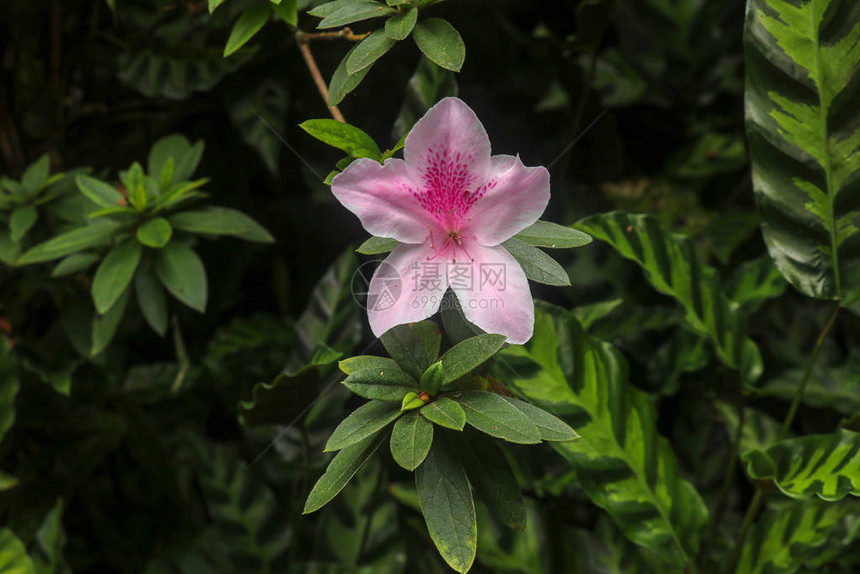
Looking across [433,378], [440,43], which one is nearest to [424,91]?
[440,43]

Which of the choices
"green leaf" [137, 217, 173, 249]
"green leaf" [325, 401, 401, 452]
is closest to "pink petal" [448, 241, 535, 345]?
"green leaf" [325, 401, 401, 452]

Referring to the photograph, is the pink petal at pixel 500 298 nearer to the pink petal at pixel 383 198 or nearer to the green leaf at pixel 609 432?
the pink petal at pixel 383 198

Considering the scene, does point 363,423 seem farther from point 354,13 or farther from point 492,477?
point 354,13

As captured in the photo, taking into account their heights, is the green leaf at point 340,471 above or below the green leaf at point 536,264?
below

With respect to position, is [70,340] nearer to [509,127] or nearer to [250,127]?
[250,127]

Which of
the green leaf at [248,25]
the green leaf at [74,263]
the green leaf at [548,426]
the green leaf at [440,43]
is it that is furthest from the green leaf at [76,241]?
the green leaf at [548,426]

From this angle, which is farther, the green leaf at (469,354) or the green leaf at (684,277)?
the green leaf at (684,277)

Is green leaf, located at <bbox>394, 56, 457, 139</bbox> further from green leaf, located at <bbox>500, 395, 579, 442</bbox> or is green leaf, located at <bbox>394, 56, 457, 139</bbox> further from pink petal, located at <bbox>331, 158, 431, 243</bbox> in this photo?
green leaf, located at <bbox>500, 395, 579, 442</bbox>
